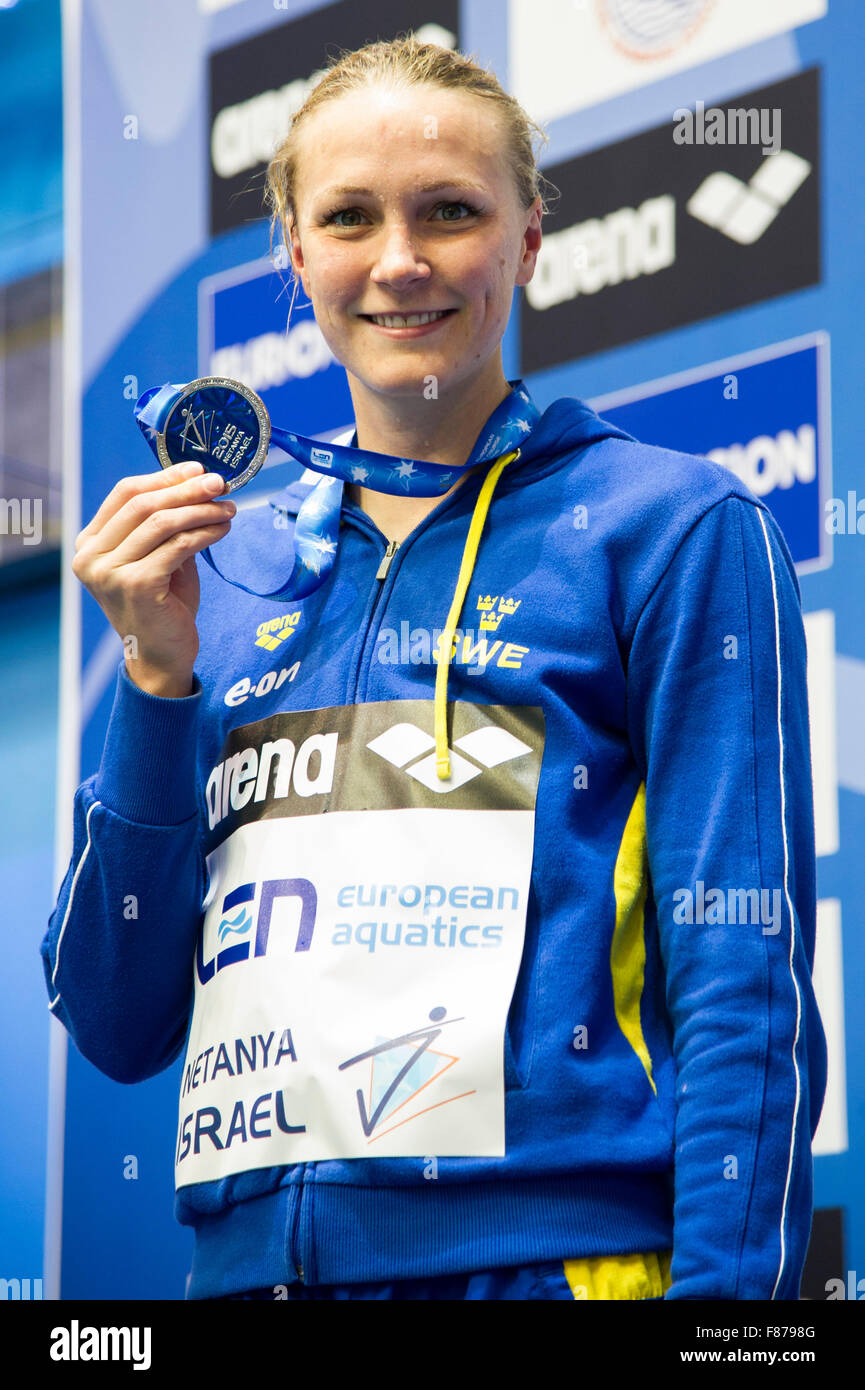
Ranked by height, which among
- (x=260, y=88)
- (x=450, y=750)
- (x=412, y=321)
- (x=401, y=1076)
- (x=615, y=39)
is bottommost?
(x=401, y=1076)

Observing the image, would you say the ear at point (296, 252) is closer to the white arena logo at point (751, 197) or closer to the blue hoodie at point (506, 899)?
the blue hoodie at point (506, 899)

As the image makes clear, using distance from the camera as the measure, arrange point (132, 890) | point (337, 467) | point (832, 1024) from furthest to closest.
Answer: point (832, 1024), point (337, 467), point (132, 890)

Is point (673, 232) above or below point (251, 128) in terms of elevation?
below

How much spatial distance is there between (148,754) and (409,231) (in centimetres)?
51

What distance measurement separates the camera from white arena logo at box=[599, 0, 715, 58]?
225 centimetres

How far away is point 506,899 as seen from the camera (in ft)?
4.32

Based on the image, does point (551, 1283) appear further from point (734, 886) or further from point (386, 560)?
point (386, 560)

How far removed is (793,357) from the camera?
6.95ft

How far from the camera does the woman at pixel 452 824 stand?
4.08 ft

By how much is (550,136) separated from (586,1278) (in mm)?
1662

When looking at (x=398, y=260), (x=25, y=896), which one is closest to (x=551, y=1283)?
(x=398, y=260)

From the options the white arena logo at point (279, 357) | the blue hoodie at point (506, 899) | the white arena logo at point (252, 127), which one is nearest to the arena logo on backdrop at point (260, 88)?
the white arena logo at point (252, 127)

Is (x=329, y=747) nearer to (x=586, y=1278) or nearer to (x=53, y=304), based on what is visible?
(x=586, y=1278)

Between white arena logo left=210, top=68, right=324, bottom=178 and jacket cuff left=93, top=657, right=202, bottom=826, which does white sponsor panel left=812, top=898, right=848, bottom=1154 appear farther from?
white arena logo left=210, top=68, right=324, bottom=178
